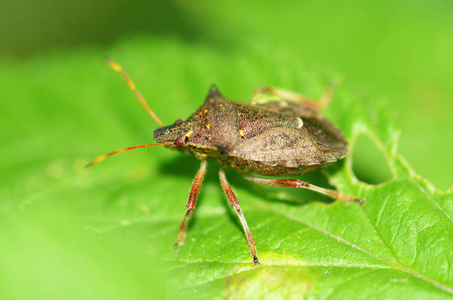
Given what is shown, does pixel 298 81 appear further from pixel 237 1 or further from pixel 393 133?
pixel 237 1

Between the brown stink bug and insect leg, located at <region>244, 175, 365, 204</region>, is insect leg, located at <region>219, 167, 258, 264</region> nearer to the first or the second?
the brown stink bug

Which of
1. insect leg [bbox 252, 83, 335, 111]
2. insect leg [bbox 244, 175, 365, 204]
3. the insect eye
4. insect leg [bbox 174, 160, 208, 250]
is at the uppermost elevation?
insect leg [bbox 252, 83, 335, 111]

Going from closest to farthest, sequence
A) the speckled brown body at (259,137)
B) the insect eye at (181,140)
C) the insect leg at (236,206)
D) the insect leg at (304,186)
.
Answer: the insect leg at (236,206) < the insect leg at (304,186) < the speckled brown body at (259,137) < the insect eye at (181,140)

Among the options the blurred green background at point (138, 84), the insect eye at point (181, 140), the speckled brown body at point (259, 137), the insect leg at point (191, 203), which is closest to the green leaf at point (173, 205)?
the blurred green background at point (138, 84)

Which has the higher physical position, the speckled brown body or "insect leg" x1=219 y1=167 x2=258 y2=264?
the speckled brown body

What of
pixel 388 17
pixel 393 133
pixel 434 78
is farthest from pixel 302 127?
pixel 388 17

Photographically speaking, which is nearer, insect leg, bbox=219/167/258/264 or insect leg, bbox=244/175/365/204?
insect leg, bbox=219/167/258/264

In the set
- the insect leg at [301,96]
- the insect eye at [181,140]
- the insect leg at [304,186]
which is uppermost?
the insect leg at [301,96]

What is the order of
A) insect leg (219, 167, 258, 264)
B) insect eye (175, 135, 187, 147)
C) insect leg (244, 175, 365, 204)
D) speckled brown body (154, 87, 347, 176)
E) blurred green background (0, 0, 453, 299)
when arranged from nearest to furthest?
blurred green background (0, 0, 453, 299), insect leg (219, 167, 258, 264), insect leg (244, 175, 365, 204), speckled brown body (154, 87, 347, 176), insect eye (175, 135, 187, 147)

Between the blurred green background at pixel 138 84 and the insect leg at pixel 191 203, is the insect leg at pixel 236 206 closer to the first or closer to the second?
the insect leg at pixel 191 203

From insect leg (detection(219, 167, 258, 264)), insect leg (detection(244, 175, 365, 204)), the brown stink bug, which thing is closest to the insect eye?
the brown stink bug
